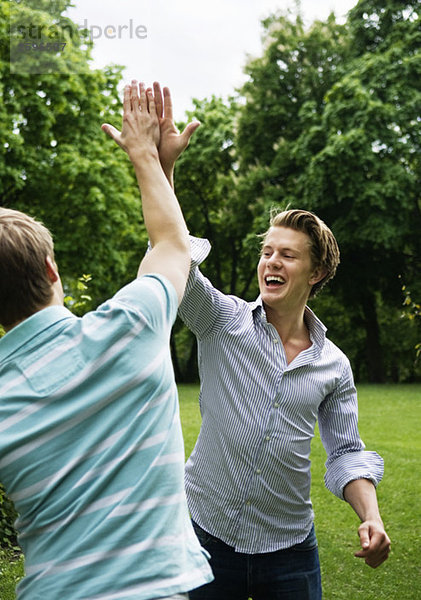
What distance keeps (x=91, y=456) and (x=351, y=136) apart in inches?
790

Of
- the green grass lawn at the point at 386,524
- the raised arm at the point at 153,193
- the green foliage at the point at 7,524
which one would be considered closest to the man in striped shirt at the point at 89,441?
the raised arm at the point at 153,193

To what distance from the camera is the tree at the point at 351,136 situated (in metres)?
20.9

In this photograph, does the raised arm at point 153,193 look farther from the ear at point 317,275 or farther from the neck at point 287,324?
the ear at point 317,275

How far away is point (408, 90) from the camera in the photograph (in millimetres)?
21094

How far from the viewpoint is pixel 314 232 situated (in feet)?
10.1

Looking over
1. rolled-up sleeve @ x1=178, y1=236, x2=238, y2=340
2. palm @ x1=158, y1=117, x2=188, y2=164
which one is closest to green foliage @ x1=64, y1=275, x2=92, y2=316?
rolled-up sleeve @ x1=178, y1=236, x2=238, y2=340

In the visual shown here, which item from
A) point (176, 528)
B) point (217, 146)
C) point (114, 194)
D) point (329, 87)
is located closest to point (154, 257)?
point (176, 528)

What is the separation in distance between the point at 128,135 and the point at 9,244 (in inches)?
20.4

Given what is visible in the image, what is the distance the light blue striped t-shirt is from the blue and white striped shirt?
3.92 feet

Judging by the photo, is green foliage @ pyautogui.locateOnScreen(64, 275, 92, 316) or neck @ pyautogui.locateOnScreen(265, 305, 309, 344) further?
green foliage @ pyautogui.locateOnScreen(64, 275, 92, 316)

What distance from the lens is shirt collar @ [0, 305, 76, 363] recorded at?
1.47 meters

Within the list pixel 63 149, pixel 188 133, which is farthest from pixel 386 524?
pixel 63 149

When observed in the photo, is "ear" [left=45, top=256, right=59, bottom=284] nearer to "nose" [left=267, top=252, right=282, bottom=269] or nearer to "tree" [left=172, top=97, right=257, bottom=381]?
"nose" [left=267, top=252, right=282, bottom=269]

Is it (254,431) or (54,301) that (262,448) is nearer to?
(254,431)
